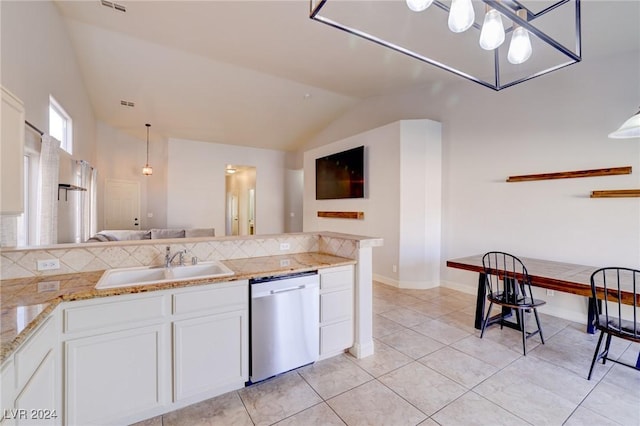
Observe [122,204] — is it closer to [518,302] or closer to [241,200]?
[241,200]

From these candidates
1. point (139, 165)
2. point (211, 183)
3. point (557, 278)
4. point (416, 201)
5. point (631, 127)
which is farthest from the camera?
point (211, 183)

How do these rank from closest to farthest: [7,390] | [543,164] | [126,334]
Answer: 1. [7,390]
2. [126,334]
3. [543,164]

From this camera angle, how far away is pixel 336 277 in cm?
242

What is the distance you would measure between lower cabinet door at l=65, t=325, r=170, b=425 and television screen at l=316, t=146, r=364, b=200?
4.27 meters

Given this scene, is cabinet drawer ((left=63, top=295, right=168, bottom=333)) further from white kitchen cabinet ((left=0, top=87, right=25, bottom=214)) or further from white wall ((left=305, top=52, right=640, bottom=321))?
white wall ((left=305, top=52, right=640, bottom=321))

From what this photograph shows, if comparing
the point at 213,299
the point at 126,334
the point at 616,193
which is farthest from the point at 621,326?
the point at 126,334

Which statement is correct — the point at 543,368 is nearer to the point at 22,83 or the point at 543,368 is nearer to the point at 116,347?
the point at 116,347

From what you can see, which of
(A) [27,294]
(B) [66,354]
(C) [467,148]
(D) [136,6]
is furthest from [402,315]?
(D) [136,6]

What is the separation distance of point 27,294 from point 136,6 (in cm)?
341

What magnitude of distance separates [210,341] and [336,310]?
1060 mm

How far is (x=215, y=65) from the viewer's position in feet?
14.9

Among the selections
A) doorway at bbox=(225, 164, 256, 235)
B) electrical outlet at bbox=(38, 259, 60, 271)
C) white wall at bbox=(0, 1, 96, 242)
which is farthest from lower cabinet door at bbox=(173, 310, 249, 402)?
doorway at bbox=(225, 164, 256, 235)

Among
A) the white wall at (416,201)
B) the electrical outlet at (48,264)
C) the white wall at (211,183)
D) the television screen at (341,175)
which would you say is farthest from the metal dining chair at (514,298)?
the white wall at (211,183)

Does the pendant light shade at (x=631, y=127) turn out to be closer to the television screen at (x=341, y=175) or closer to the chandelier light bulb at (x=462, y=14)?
the chandelier light bulb at (x=462, y=14)
